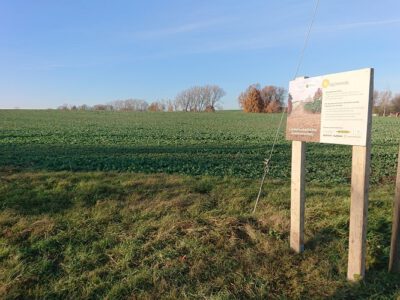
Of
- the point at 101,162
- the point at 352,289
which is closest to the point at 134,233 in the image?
the point at 352,289

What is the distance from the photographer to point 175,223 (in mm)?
5082

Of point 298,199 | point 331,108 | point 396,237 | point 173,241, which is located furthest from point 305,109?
point 173,241

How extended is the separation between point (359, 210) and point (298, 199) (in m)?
0.93

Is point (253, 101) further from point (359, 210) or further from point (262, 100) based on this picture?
point (359, 210)

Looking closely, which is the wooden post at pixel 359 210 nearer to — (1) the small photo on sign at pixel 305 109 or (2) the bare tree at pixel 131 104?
(1) the small photo on sign at pixel 305 109

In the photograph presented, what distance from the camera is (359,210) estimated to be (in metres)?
3.69

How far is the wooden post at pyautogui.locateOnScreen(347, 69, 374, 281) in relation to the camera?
357 centimetres

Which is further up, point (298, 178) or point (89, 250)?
point (298, 178)

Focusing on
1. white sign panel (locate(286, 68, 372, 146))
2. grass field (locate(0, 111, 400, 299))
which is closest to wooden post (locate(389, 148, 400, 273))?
grass field (locate(0, 111, 400, 299))

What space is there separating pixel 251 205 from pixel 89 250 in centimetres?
307

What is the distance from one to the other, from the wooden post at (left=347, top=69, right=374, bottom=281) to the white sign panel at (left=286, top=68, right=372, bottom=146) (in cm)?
17

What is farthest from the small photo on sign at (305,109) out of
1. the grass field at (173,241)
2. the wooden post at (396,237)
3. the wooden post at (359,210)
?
the grass field at (173,241)

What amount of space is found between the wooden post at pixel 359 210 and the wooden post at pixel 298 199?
744 mm

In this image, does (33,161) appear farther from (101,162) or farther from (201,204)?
(201,204)
